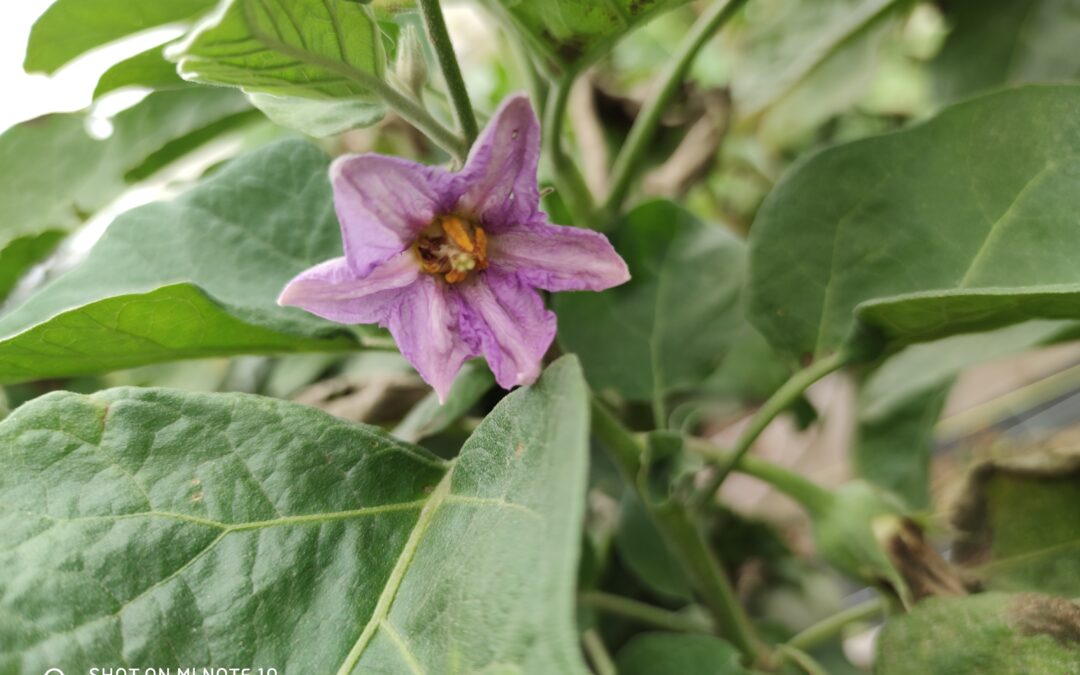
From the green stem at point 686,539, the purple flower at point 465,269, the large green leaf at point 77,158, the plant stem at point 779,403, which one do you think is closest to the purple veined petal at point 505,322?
the purple flower at point 465,269

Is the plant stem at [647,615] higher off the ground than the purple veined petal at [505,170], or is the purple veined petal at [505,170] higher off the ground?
the purple veined petal at [505,170]

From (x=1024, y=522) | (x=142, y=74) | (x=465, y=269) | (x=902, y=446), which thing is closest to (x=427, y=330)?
(x=465, y=269)

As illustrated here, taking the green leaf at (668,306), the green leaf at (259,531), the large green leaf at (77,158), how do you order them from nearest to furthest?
the green leaf at (259,531) < the green leaf at (668,306) < the large green leaf at (77,158)

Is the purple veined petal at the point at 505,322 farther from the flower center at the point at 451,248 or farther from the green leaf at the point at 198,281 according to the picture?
the green leaf at the point at 198,281

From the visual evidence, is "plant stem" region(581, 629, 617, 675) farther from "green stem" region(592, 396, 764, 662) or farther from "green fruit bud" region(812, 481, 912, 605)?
"green fruit bud" region(812, 481, 912, 605)

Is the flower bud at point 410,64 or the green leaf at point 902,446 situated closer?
the flower bud at point 410,64

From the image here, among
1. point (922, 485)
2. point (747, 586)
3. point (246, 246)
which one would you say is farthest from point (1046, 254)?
point (747, 586)
